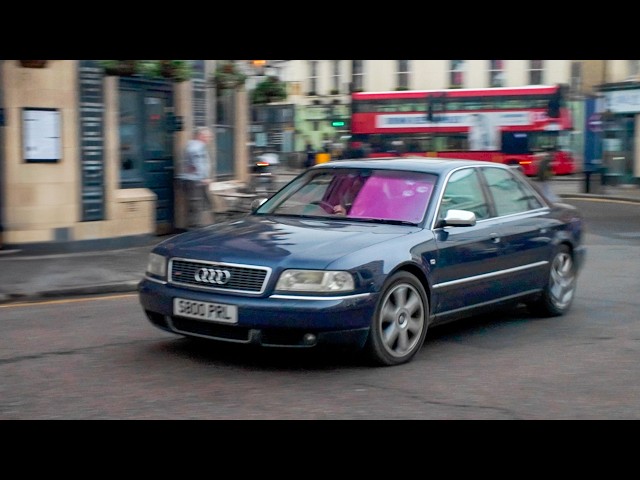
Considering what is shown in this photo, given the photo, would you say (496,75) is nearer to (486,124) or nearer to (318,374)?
(486,124)

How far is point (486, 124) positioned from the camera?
142 feet

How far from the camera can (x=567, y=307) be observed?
9.33 metres

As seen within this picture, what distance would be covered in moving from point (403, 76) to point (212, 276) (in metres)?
57.3

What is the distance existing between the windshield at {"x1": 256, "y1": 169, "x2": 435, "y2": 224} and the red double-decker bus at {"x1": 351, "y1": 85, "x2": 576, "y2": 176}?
35.4 metres

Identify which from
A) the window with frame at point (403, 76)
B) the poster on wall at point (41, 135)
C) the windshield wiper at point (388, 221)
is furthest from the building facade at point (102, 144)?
the window with frame at point (403, 76)

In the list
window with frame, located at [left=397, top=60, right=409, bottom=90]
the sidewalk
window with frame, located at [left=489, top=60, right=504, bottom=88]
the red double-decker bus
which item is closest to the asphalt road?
the sidewalk

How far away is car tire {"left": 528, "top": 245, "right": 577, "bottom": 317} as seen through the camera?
355 inches

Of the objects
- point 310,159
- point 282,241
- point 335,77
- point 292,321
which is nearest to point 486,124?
point 310,159

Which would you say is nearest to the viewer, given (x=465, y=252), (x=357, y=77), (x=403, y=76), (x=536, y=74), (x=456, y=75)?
(x=465, y=252)

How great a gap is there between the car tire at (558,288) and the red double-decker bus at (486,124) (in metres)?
34.0

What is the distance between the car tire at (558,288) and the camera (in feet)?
29.6

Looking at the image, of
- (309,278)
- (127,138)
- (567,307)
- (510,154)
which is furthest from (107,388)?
(510,154)

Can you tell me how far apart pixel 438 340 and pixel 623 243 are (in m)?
9.44

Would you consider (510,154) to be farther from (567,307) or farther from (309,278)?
(309,278)
